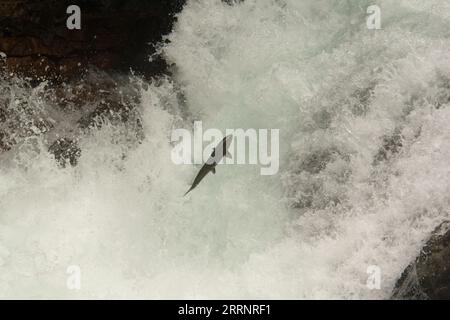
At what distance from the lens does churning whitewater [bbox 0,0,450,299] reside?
170 inches

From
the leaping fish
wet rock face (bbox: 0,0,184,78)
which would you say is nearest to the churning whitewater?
wet rock face (bbox: 0,0,184,78)

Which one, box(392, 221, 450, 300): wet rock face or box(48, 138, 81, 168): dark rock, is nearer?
box(392, 221, 450, 300): wet rock face

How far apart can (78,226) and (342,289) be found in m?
2.48

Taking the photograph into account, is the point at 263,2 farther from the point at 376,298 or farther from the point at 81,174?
the point at 376,298

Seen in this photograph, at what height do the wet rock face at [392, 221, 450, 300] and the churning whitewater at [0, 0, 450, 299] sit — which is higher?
the churning whitewater at [0, 0, 450, 299]

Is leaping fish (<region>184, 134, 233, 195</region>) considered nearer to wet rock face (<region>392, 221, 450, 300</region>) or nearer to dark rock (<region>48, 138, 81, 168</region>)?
A: wet rock face (<region>392, 221, 450, 300</region>)

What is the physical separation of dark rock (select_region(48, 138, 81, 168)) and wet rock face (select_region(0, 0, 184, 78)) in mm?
788

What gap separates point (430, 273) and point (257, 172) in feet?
6.31

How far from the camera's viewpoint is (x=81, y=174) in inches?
216

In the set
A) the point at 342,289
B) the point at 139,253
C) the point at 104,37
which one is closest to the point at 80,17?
the point at 104,37

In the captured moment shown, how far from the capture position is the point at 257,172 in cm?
528

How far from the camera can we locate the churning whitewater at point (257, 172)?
14.2 feet

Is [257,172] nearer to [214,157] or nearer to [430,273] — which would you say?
[214,157]

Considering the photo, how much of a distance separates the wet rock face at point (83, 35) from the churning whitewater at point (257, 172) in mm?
197
